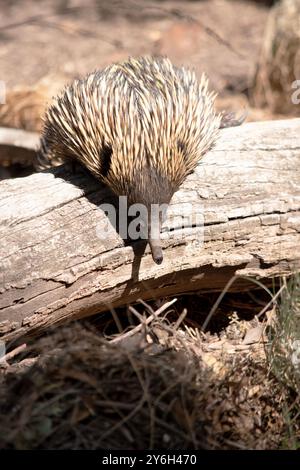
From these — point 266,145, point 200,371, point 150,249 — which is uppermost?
point 266,145

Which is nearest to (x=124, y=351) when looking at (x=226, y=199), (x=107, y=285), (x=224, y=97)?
(x=107, y=285)

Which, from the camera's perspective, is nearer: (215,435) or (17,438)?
(17,438)

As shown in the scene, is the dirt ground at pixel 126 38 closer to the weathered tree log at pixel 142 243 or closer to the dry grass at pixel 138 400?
the weathered tree log at pixel 142 243

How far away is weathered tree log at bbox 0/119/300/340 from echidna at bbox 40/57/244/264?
0.42ft

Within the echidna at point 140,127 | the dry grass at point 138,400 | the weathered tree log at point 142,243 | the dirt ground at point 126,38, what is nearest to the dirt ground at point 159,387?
the dry grass at point 138,400

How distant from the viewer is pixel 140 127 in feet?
10.0

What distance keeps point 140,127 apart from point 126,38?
4847 millimetres

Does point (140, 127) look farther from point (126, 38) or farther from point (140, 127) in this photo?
point (126, 38)

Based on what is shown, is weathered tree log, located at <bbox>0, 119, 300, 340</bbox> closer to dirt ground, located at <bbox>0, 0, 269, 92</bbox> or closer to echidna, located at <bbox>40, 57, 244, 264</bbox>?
echidna, located at <bbox>40, 57, 244, 264</bbox>

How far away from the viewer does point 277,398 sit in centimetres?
274

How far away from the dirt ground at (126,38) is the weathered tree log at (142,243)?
11.8 ft

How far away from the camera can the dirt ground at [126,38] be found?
7.03m
